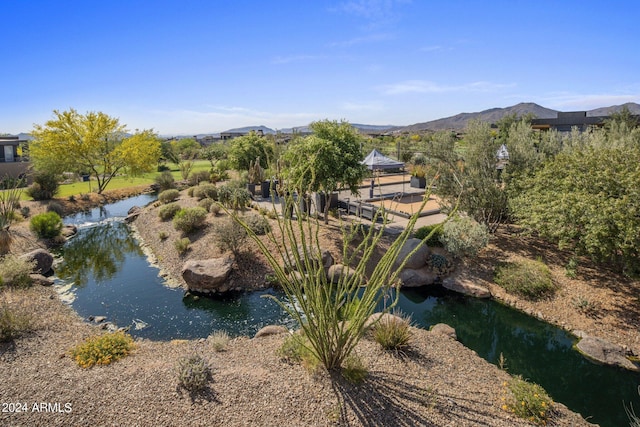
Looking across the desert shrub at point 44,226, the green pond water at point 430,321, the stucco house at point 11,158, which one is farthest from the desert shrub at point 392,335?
the stucco house at point 11,158

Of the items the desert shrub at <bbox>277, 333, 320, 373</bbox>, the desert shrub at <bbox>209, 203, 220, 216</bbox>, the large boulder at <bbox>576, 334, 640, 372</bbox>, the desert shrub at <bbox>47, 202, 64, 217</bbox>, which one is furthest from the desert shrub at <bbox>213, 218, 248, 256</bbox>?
the desert shrub at <bbox>47, 202, 64, 217</bbox>

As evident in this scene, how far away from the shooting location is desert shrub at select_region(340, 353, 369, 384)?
6.04 meters

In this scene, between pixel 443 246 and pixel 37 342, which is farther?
pixel 443 246

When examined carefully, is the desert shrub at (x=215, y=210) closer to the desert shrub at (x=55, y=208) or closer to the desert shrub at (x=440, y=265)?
the desert shrub at (x=440, y=265)

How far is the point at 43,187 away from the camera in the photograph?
2370 cm

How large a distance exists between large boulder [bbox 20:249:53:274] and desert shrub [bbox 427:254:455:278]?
1442 cm

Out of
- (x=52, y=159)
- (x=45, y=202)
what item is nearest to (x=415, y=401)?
(x=45, y=202)

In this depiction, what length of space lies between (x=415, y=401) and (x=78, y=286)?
40.7 feet

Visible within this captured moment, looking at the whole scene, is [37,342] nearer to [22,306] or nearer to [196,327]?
[22,306]

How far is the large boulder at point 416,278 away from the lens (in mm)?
12422

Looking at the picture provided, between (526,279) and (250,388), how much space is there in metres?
9.33

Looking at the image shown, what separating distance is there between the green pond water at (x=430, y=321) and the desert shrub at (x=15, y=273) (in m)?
1.12

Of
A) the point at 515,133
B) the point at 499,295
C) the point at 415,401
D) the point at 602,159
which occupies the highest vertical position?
the point at 515,133

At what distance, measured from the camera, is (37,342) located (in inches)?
304
